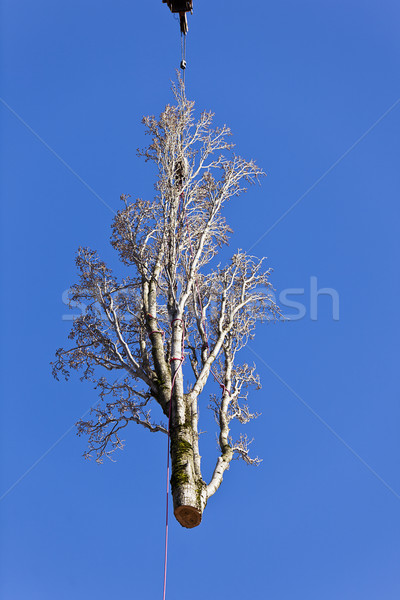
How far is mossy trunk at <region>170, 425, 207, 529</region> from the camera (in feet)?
24.1

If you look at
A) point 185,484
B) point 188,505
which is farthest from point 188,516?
point 185,484

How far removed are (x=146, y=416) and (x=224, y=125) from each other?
5.38 m

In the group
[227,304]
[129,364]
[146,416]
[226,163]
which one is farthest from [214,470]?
[226,163]

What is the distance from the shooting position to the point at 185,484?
295 inches

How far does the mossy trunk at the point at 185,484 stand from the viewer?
7355mm

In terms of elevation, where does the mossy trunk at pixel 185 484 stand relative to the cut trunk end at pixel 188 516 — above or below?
above

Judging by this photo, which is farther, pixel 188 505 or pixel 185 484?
pixel 185 484

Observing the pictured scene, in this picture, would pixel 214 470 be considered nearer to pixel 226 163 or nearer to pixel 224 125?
pixel 226 163

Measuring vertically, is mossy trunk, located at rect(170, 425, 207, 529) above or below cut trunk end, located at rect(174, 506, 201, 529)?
above

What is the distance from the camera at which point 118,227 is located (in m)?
10.5

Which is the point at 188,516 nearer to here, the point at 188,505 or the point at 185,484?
the point at 188,505

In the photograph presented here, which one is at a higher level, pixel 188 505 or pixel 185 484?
pixel 185 484

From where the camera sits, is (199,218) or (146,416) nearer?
(146,416)

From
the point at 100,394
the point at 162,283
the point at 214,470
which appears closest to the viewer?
the point at 214,470
